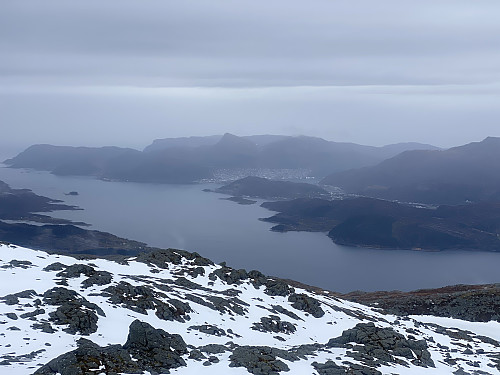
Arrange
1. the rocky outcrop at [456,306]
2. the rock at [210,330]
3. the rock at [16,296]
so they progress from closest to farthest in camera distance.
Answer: the rock at [16,296], the rock at [210,330], the rocky outcrop at [456,306]

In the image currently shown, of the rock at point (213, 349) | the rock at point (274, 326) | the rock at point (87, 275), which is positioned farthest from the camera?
the rock at point (274, 326)

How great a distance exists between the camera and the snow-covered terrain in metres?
27.5

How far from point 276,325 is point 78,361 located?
79.9 ft

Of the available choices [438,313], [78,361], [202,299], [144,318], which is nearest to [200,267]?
[202,299]

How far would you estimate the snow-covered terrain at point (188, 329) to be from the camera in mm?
27516

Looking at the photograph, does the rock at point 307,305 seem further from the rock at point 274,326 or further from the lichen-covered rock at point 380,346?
the lichen-covered rock at point 380,346

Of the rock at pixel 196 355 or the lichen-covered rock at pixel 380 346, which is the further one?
the lichen-covered rock at pixel 380 346

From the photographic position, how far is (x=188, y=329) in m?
37.3

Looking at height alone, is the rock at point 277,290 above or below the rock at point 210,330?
below

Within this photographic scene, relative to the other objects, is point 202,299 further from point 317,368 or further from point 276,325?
point 317,368

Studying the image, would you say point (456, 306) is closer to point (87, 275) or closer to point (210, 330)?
point (210, 330)

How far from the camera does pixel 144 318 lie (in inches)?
1460

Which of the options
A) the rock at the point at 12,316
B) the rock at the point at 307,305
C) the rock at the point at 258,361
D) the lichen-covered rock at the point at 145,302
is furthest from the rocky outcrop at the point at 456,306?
the rock at the point at 12,316

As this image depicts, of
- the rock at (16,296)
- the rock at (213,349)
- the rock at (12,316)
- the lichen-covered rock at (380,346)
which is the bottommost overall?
the lichen-covered rock at (380,346)
